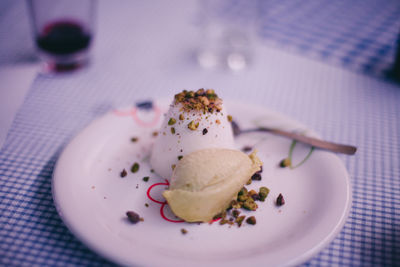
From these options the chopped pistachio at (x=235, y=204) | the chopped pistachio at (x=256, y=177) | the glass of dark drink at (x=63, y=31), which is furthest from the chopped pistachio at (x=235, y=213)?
the glass of dark drink at (x=63, y=31)

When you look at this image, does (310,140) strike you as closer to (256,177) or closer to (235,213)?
(256,177)

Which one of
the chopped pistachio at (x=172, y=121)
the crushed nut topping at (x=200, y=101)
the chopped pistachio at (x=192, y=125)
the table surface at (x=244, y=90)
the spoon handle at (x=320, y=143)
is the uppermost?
the crushed nut topping at (x=200, y=101)

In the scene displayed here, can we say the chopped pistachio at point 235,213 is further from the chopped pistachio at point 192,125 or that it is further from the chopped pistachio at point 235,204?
the chopped pistachio at point 192,125

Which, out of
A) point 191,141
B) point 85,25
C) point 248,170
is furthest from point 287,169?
point 85,25

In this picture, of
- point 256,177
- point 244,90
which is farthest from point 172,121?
point 244,90

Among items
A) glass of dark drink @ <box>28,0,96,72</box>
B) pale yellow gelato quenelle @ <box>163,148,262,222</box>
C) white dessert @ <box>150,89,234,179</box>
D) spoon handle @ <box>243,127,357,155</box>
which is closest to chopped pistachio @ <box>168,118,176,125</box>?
white dessert @ <box>150,89,234,179</box>

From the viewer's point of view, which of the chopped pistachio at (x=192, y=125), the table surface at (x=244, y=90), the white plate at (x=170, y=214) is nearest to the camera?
Result: the white plate at (x=170, y=214)

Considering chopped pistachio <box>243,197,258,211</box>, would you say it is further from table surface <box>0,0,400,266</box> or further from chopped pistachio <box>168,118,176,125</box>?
chopped pistachio <box>168,118,176,125</box>

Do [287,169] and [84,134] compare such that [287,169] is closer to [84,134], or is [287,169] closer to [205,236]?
[205,236]
